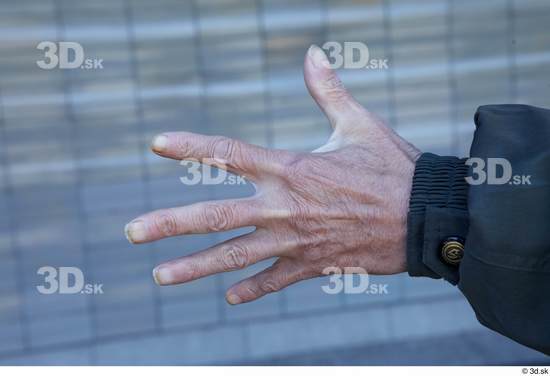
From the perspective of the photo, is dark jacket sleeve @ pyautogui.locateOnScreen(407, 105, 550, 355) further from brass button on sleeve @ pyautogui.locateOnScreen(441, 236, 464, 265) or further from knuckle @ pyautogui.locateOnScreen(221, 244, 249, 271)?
knuckle @ pyautogui.locateOnScreen(221, 244, 249, 271)

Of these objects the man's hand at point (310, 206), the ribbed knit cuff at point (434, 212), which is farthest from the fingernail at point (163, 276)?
the ribbed knit cuff at point (434, 212)

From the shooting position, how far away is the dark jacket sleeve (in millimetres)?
1821

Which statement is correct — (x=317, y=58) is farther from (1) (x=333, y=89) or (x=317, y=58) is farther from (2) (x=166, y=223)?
(2) (x=166, y=223)

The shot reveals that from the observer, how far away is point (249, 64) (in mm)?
6152

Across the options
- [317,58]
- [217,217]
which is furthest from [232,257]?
[317,58]

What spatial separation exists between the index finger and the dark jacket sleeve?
1.37 feet

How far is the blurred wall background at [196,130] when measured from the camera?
5824mm

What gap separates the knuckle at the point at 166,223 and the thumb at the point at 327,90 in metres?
0.61

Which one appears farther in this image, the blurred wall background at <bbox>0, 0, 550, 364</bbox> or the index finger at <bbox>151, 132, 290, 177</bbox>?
the blurred wall background at <bbox>0, 0, 550, 364</bbox>

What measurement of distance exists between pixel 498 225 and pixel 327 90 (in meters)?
0.66

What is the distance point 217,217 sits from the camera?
6.33ft

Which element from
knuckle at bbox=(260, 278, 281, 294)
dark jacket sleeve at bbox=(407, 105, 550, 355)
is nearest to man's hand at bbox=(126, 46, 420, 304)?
knuckle at bbox=(260, 278, 281, 294)

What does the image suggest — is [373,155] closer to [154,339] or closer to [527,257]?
[527,257]
